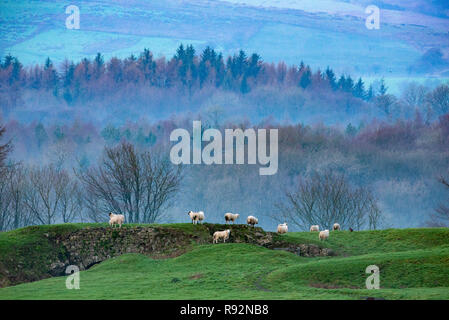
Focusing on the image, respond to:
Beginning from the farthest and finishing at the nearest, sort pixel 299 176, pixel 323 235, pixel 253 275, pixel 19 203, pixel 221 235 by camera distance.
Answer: pixel 299 176
pixel 19 203
pixel 323 235
pixel 221 235
pixel 253 275

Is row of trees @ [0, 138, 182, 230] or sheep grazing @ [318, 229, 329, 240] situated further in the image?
row of trees @ [0, 138, 182, 230]

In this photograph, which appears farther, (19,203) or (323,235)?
(19,203)

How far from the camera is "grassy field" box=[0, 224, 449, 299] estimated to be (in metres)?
32.6

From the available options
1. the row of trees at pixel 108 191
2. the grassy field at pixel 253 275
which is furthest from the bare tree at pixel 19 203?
the grassy field at pixel 253 275

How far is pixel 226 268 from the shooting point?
4044 centimetres

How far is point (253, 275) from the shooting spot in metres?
37.8

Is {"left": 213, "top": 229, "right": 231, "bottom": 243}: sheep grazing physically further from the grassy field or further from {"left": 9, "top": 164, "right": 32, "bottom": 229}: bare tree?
{"left": 9, "top": 164, "right": 32, "bottom": 229}: bare tree

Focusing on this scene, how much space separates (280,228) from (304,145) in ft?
328

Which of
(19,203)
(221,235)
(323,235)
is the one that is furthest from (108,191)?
(323,235)

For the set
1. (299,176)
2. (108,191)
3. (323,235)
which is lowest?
(299,176)

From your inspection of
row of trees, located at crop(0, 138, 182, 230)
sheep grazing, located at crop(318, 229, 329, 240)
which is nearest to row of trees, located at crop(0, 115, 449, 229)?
row of trees, located at crop(0, 138, 182, 230)

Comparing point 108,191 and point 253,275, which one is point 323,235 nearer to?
point 253,275
